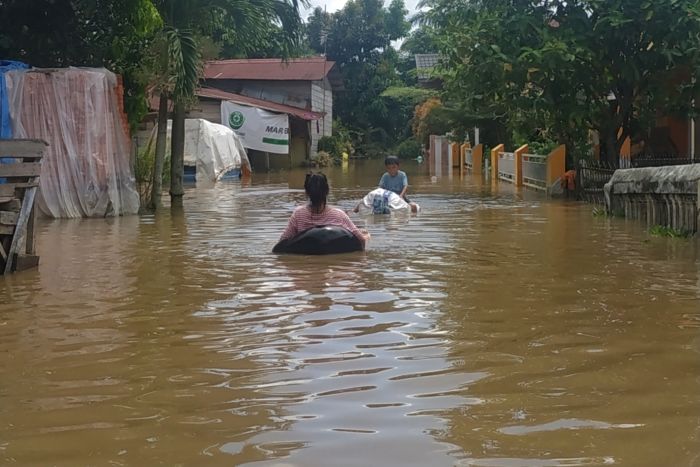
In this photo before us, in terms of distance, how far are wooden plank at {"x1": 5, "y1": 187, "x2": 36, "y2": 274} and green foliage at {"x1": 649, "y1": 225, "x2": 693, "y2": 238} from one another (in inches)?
303

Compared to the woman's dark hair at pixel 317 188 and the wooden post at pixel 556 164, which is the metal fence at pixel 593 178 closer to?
the wooden post at pixel 556 164

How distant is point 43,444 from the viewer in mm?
3762

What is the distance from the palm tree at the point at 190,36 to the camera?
50.7 ft

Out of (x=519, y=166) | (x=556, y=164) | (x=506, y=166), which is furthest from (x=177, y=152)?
(x=506, y=166)

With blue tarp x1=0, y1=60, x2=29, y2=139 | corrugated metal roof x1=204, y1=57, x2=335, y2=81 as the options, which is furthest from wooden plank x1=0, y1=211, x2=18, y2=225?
corrugated metal roof x1=204, y1=57, x2=335, y2=81

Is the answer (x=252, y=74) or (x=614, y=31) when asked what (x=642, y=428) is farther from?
(x=252, y=74)

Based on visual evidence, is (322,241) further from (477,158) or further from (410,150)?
(410,150)

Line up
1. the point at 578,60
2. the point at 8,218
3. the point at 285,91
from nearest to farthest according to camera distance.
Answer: the point at 8,218
the point at 578,60
the point at 285,91

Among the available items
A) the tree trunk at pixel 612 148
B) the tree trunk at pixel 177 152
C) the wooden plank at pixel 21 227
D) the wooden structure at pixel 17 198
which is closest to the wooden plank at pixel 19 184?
the wooden structure at pixel 17 198

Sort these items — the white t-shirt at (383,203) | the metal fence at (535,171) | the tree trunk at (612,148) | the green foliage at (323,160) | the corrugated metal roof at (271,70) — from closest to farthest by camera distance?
the white t-shirt at (383,203) → the tree trunk at (612,148) → the metal fence at (535,171) → the corrugated metal roof at (271,70) → the green foliage at (323,160)

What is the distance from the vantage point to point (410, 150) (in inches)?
2448

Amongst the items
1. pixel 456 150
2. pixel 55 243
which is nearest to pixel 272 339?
pixel 55 243

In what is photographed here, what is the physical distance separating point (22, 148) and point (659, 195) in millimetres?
8361

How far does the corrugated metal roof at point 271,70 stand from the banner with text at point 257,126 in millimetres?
6249
